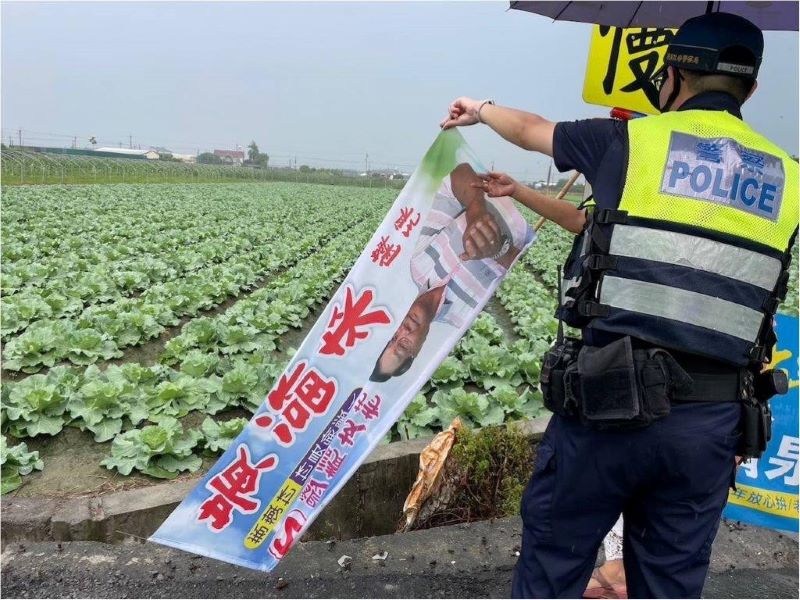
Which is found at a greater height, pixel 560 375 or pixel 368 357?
pixel 560 375

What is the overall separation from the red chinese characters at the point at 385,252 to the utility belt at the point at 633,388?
0.87m

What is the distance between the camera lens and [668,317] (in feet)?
6.07

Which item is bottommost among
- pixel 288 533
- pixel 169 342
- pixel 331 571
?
pixel 331 571

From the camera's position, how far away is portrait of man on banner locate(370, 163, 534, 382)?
2.62 meters

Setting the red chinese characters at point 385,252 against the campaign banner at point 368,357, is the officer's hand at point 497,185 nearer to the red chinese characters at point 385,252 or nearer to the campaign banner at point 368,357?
the campaign banner at point 368,357

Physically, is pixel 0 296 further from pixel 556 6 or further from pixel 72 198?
pixel 72 198

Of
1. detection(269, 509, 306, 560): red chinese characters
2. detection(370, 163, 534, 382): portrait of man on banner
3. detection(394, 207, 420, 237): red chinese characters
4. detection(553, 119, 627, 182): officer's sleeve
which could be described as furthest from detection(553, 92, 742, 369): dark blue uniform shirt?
detection(269, 509, 306, 560): red chinese characters

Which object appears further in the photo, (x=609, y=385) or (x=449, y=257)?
(x=449, y=257)

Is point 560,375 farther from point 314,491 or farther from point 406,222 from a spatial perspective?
point 314,491

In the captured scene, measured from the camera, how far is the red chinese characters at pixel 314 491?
2670 mm

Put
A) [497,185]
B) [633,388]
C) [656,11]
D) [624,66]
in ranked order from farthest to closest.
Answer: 1. [624,66]
2. [656,11]
3. [497,185]
4. [633,388]

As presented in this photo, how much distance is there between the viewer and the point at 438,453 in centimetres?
347

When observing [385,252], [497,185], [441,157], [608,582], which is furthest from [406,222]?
[608,582]

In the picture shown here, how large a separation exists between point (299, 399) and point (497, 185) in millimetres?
1224
